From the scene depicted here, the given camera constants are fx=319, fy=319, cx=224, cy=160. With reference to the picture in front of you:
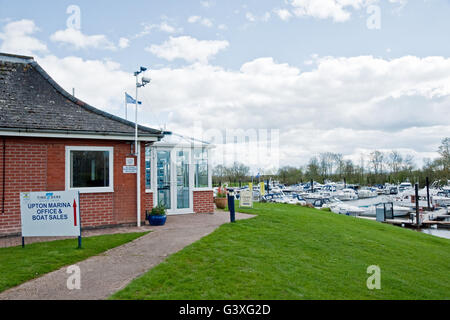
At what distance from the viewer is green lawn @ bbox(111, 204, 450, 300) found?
492 cm

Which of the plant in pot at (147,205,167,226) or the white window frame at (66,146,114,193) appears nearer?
the white window frame at (66,146,114,193)

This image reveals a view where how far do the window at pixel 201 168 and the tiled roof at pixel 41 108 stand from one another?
2.87 meters

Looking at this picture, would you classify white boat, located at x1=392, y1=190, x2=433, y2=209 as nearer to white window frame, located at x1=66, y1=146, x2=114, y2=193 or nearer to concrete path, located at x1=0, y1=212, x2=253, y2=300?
concrete path, located at x1=0, y1=212, x2=253, y2=300

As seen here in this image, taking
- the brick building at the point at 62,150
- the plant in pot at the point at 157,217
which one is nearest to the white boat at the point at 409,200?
the plant in pot at the point at 157,217

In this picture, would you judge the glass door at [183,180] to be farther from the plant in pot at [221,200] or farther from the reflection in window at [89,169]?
the reflection in window at [89,169]

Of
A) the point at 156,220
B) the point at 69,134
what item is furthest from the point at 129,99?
the point at 156,220

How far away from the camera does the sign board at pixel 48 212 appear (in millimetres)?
7805

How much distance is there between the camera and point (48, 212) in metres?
7.87

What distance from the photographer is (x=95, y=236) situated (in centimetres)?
887

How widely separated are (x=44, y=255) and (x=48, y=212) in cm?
133

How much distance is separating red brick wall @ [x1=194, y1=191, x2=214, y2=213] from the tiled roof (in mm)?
3627

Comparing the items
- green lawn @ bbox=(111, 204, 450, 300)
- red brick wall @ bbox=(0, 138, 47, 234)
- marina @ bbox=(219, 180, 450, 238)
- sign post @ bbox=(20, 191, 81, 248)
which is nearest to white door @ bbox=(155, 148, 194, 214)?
green lawn @ bbox=(111, 204, 450, 300)

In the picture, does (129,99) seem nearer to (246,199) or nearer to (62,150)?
(62,150)
